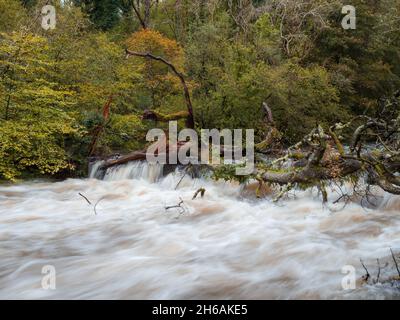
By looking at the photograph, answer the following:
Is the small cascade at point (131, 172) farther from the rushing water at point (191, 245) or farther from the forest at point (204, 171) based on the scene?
the rushing water at point (191, 245)

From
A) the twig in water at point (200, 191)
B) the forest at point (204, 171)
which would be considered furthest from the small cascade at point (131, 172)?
the twig in water at point (200, 191)

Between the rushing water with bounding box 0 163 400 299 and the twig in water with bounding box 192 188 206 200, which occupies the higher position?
the twig in water with bounding box 192 188 206 200

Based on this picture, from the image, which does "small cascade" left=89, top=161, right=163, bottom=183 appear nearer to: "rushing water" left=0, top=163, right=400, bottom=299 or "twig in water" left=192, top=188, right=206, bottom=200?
"rushing water" left=0, top=163, right=400, bottom=299

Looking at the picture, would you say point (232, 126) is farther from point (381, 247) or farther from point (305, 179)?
point (381, 247)

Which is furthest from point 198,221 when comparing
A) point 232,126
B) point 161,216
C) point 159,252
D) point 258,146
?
point 232,126

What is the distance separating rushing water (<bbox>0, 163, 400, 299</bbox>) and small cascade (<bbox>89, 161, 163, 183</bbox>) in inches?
62.4

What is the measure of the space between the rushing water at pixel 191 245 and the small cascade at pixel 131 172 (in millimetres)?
1586

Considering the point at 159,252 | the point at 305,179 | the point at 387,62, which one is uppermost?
the point at 387,62

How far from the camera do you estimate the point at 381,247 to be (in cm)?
638

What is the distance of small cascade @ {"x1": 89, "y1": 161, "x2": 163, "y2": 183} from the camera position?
40.5ft

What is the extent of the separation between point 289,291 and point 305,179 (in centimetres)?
299

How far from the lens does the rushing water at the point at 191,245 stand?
202 inches

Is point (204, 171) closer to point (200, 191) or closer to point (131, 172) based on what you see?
point (200, 191)

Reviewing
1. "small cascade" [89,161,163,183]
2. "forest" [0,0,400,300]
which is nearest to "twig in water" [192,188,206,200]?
"forest" [0,0,400,300]
